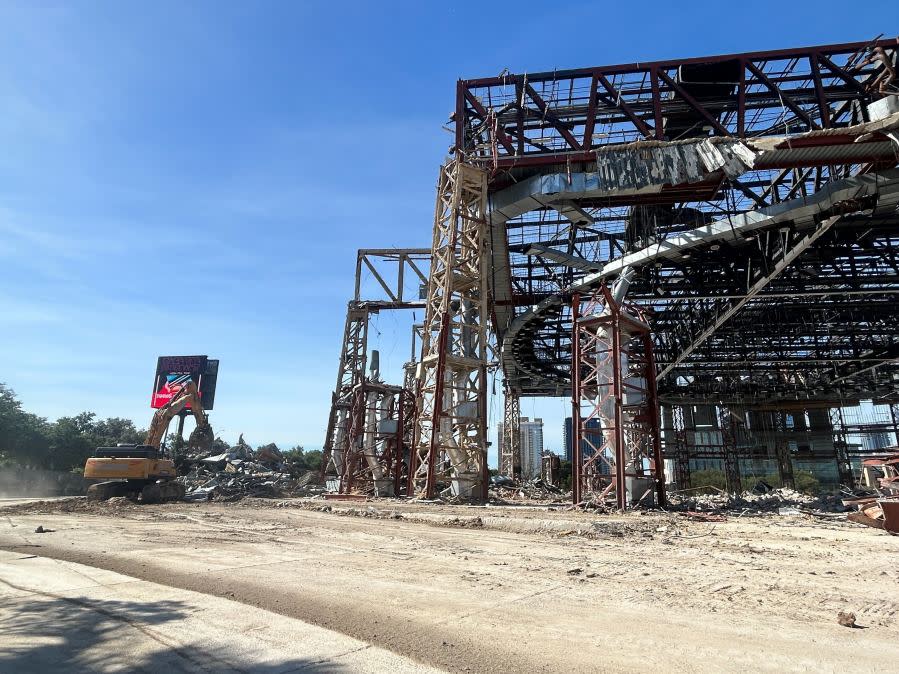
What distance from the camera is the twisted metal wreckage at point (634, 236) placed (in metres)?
16.9

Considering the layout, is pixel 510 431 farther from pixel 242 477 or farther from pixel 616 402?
pixel 616 402

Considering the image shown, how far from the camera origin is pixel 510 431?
4884 centimetres

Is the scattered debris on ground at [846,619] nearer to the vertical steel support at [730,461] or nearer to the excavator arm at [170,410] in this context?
the excavator arm at [170,410]

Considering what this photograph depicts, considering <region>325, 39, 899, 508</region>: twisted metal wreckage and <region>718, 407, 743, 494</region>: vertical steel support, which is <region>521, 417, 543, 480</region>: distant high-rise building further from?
<region>325, 39, 899, 508</region>: twisted metal wreckage

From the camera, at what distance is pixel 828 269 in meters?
25.3

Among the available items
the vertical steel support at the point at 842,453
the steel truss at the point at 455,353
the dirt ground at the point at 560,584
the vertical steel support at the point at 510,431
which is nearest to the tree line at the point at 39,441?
the vertical steel support at the point at 510,431

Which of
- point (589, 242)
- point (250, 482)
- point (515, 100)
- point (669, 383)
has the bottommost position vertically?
point (250, 482)

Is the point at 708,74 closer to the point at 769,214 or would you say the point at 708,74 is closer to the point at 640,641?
the point at 769,214

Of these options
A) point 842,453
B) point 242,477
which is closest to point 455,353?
point 242,477

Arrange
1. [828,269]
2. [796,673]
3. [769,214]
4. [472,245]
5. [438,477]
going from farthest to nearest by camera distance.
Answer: [828,269], [472,245], [438,477], [769,214], [796,673]

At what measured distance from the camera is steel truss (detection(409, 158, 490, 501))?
1980 centimetres

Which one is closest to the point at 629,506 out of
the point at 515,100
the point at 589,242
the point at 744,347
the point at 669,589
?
the point at 669,589

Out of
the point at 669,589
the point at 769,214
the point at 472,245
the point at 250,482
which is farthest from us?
the point at 250,482

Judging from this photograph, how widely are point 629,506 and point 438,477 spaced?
299 inches
